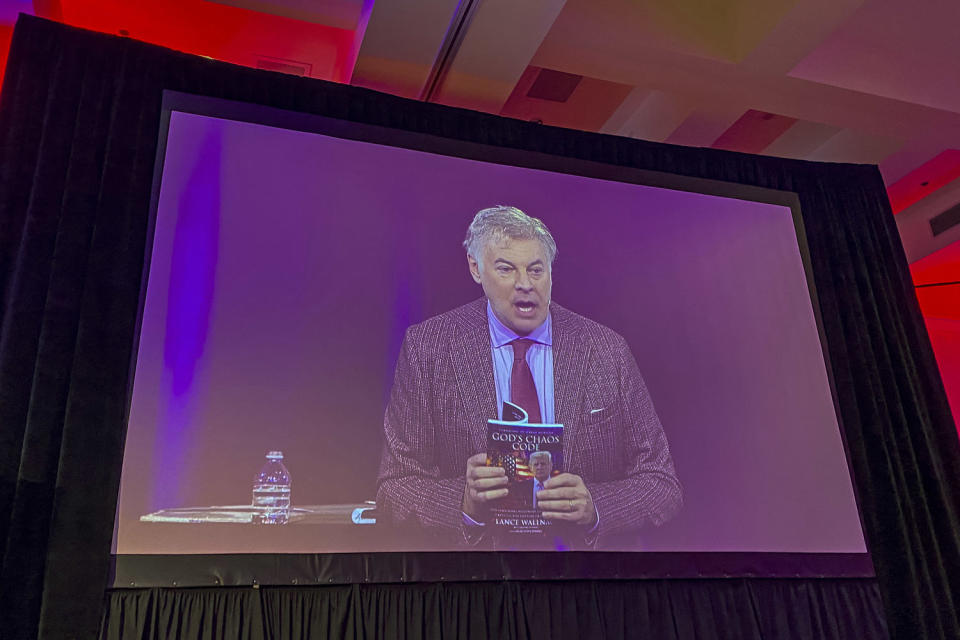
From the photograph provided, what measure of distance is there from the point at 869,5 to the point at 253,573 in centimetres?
378

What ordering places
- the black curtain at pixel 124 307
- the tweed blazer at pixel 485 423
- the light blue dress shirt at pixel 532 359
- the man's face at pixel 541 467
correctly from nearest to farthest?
the black curtain at pixel 124 307 < the tweed blazer at pixel 485 423 < the man's face at pixel 541 467 < the light blue dress shirt at pixel 532 359

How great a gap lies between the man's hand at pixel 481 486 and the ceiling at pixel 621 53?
1.79m

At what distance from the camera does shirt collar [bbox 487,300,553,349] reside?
116 inches

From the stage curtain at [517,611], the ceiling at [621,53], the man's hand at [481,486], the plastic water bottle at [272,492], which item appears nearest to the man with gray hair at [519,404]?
the man's hand at [481,486]

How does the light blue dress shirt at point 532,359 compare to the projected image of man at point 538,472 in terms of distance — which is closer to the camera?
the projected image of man at point 538,472

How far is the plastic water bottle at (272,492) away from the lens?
2.45 metres

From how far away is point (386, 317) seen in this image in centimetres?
286

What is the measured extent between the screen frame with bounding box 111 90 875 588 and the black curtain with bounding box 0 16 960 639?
69 millimetres

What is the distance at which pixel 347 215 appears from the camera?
2.95m

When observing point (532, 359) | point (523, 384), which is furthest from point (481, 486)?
point (532, 359)

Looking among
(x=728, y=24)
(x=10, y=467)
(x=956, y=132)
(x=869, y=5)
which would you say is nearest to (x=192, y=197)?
(x=10, y=467)

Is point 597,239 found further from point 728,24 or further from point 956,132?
point 956,132

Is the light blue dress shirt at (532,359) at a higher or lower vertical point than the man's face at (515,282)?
lower

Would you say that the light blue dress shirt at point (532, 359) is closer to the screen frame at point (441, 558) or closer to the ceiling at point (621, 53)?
the screen frame at point (441, 558)
